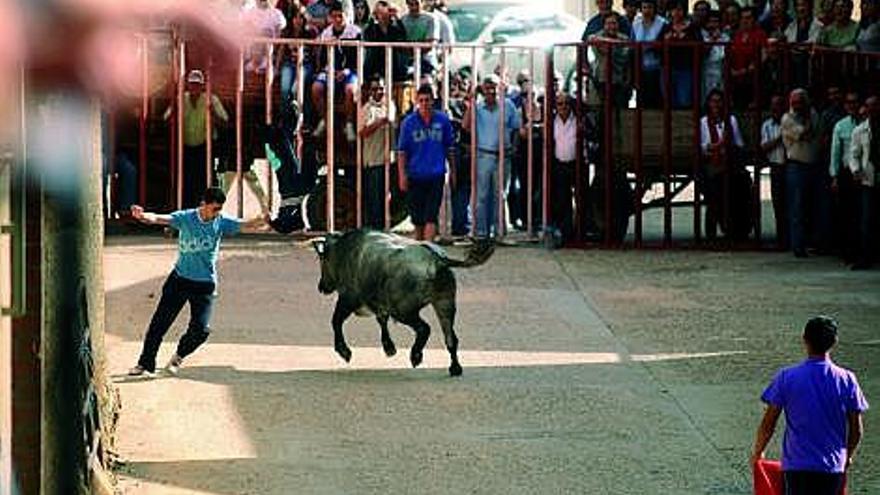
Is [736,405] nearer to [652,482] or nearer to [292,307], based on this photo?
[652,482]

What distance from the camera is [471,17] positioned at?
3384 centimetres

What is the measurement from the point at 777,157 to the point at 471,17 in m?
12.7

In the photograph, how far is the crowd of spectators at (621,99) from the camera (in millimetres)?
21750

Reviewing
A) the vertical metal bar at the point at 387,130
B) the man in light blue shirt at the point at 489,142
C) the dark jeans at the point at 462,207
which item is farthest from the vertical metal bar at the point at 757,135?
the vertical metal bar at the point at 387,130

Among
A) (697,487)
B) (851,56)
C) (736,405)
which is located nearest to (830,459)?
(697,487)

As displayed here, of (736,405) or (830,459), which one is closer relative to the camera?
(830,459)

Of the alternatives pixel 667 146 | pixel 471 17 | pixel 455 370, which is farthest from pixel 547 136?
pixel 471 17

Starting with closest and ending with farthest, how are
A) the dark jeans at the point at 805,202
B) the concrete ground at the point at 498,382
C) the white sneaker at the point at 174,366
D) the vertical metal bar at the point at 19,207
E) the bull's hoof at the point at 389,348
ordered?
the vertical metal bar at the point at 19,207 < the concrete ground at the point at 498,382 < the white sneaker at the point at 174,366 < the bull's hoof at the point at 389,348 < the dark jeans at the point at 805,202

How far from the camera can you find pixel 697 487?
9.87 meters

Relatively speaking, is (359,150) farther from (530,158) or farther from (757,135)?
(757,135)

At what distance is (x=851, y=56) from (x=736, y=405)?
10.1 meters

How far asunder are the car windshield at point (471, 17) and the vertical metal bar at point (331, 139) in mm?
10090

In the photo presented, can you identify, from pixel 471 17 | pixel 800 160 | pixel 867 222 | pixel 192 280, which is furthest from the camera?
pixel 471 17

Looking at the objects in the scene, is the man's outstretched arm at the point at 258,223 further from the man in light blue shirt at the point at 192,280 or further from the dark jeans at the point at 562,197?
the man in light blue shirt at the point at 192,280
